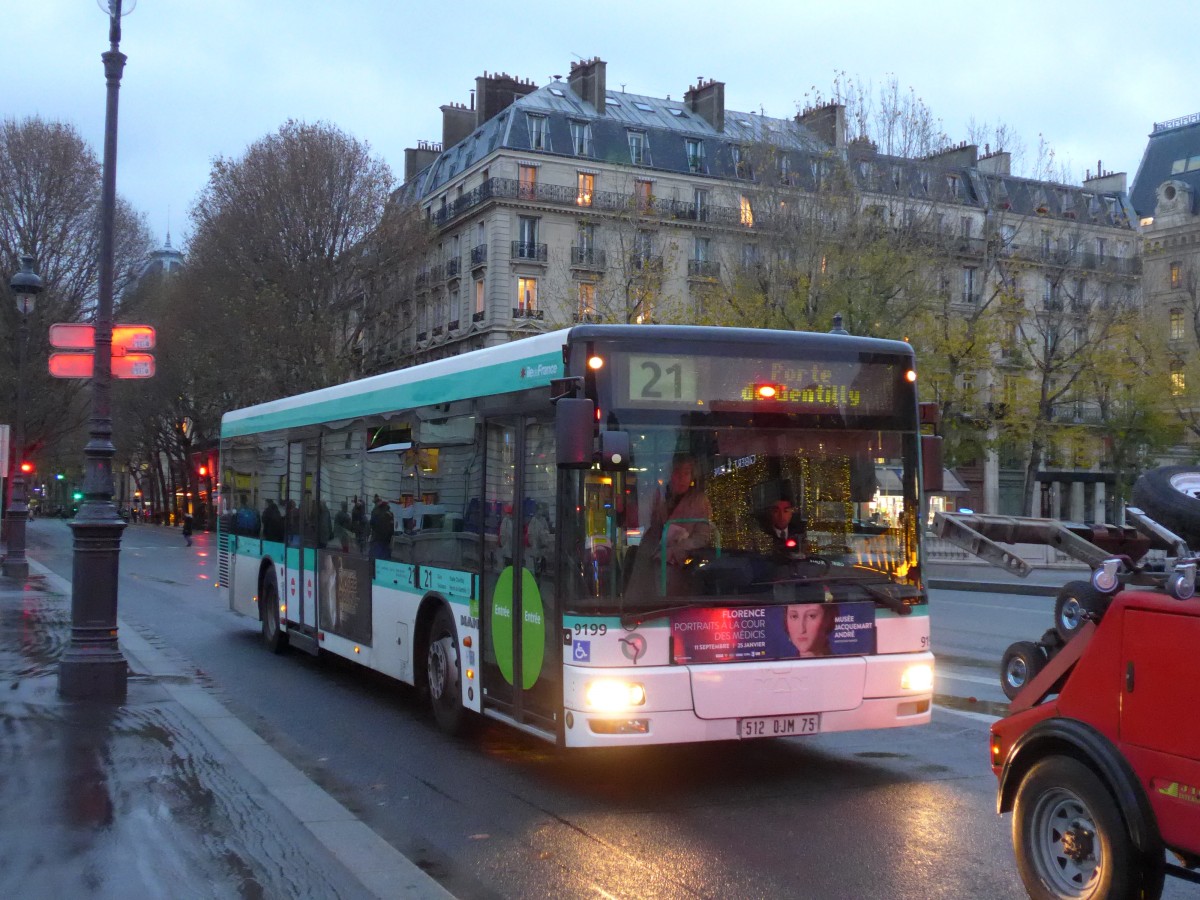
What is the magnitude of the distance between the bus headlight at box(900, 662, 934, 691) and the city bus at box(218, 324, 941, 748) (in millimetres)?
12

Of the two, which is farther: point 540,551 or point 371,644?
point 371,644

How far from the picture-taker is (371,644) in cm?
1091

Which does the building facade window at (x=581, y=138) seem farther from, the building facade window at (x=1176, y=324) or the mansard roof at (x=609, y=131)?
the building facade window at (x=1176, y=324)

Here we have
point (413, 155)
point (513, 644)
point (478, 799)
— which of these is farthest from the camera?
point (413, 155)

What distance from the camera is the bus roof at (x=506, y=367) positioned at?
7.58 meters

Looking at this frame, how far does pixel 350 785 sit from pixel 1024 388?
34913 millimetres

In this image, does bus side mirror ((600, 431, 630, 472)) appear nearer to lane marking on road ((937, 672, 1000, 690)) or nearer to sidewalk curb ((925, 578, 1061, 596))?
lane marking on road ((937, 672, 1000, 690))

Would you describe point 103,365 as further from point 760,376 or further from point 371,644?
point 760,376

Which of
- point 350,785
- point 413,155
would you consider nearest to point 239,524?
point 350,785

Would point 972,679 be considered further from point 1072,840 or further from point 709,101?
point 709,101

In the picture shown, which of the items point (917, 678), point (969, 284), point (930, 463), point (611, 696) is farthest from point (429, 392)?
point (969, 284)

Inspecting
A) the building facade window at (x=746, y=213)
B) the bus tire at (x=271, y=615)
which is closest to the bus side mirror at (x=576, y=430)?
the bus tire at (x=271, y=615)

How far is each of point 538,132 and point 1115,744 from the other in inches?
2200

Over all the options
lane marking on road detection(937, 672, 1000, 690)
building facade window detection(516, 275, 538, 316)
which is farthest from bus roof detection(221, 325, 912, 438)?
building facade window detection(516, 275, 538, 316)
